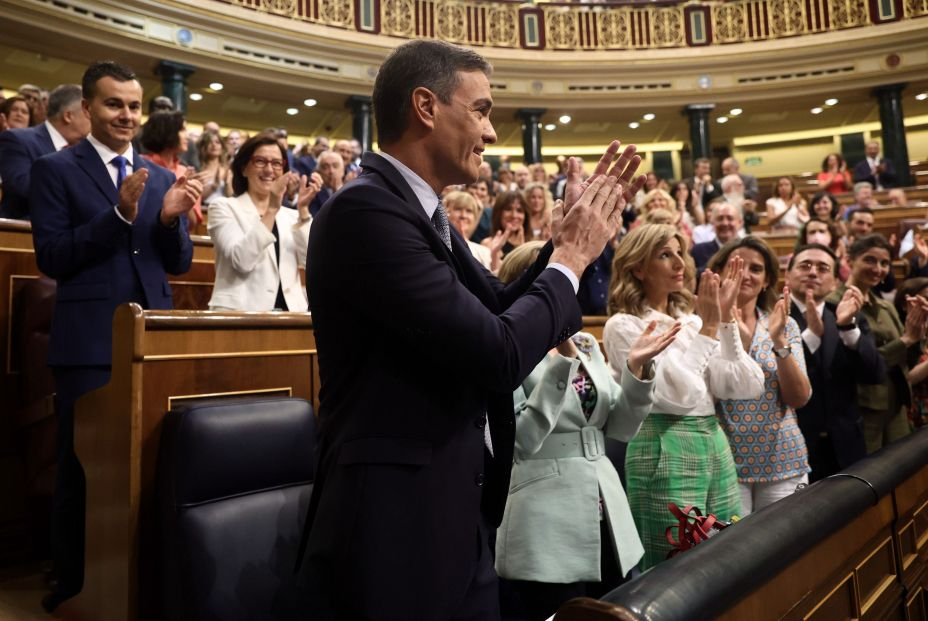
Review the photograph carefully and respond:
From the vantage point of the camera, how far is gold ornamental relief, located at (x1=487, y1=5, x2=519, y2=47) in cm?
973

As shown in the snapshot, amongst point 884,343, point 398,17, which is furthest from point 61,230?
point 398,17

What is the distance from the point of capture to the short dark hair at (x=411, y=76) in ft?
3.01

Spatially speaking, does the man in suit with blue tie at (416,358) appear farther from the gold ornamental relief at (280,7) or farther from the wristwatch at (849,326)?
the gold ornamental relief at (280,7)

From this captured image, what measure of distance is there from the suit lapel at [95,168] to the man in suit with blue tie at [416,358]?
108cm

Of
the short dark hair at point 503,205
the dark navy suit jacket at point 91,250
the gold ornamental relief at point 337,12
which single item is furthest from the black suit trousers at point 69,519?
the gold ornamental relief at point 337,12

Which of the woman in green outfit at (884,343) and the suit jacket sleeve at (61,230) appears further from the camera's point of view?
the woman in green outfit at (884,343)

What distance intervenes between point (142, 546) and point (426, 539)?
717mm

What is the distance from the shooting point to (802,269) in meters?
2.58

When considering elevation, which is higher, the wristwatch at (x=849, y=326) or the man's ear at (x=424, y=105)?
the man's ear at (x=424, y=105)

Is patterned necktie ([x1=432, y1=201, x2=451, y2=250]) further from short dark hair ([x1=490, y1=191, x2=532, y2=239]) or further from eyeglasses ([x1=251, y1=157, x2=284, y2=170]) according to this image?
short dark hair ([x1=490, y1=191, x2=532, y2=239])

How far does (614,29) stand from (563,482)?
9695 millimetres

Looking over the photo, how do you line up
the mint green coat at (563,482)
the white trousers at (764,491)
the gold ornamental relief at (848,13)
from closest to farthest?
the mint green coat at (563,482), the white trousers at (764,491), the gold ornamental relief at (848,13)

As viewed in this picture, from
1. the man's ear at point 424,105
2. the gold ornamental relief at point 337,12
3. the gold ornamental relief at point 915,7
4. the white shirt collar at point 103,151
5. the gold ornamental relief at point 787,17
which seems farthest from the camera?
the gold ornamental relief at point 787,17

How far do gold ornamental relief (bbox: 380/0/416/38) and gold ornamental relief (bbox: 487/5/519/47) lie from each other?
41.6 inches
